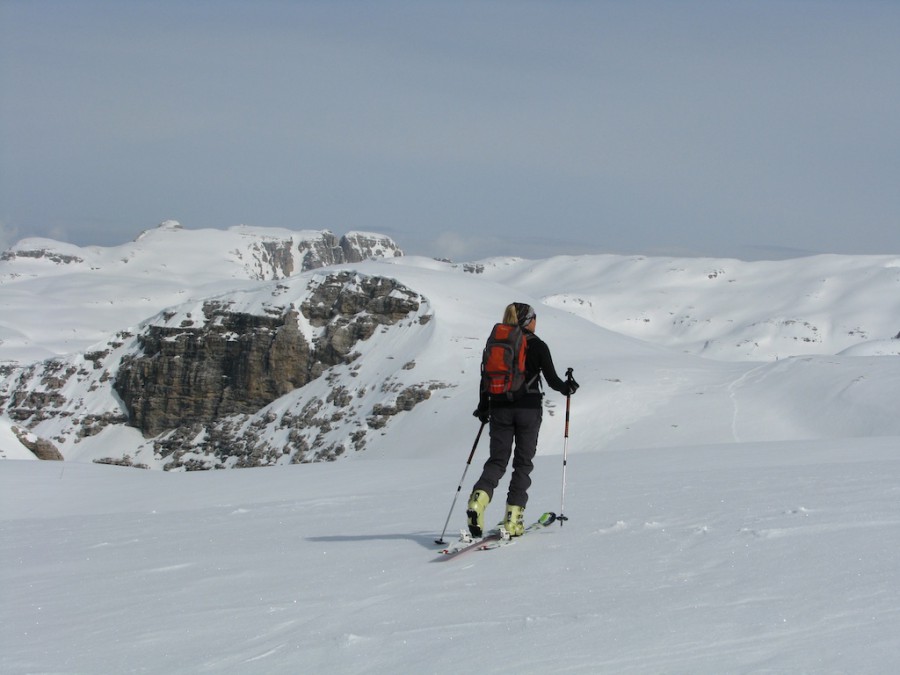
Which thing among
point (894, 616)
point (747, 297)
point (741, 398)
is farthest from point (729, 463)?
point (747, 297)

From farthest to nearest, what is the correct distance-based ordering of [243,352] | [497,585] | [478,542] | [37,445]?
[243,352] < [37,445] < [478,542] < [497,585]

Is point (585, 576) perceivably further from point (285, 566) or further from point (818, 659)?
point (285, 566)

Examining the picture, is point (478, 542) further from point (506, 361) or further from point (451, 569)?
point (506, 361)

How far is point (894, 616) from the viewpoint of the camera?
4359 millimetres

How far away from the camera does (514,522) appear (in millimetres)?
7898

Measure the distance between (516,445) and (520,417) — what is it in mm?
271

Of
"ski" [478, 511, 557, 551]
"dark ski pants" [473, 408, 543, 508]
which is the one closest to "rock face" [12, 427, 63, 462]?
"dark ski pants" [473, 408, 543, 508]

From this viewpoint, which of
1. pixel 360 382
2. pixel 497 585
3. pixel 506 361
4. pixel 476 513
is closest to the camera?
pixel 497 585

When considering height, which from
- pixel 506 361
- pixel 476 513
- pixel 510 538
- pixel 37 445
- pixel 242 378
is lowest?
pixel 37 445

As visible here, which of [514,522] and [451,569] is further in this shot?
[514,522]

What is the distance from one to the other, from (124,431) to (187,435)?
834 cm

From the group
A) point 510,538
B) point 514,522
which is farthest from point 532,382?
point 510,538

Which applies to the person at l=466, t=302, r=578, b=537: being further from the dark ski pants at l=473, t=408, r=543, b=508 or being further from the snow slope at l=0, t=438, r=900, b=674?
the snow slope at l=0, t=438, r=900, b=674

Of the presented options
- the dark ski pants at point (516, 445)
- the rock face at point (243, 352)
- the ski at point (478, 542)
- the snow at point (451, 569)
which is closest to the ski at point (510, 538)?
the ski at point (478, 542)
